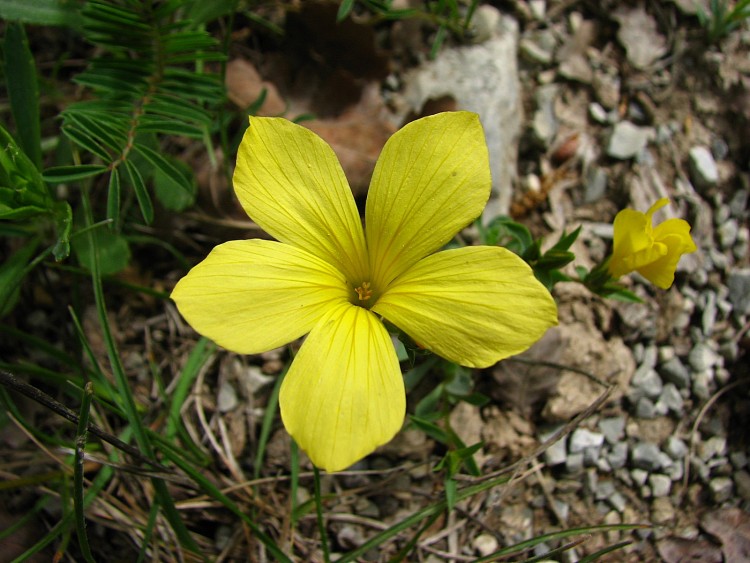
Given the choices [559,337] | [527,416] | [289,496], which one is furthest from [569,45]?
[289,496]

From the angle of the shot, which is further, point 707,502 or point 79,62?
point 79,62

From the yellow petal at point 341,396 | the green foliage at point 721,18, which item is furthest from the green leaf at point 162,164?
the green foliage at point 721,18

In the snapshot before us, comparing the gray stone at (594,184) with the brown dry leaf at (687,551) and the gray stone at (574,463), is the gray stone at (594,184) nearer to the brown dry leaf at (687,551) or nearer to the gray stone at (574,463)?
the gray stone at (574,463)

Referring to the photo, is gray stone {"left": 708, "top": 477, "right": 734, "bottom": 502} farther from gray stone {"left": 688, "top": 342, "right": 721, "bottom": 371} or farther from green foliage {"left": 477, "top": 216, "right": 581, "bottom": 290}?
green foliage {"left": 477, "top": 216, "right": 581, "bottom": 290}

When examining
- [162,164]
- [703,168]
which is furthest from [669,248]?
A: [162,164]

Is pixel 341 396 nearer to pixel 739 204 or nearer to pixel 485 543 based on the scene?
pixel 485 543

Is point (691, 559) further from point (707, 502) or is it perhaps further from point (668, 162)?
point (668, 162)
